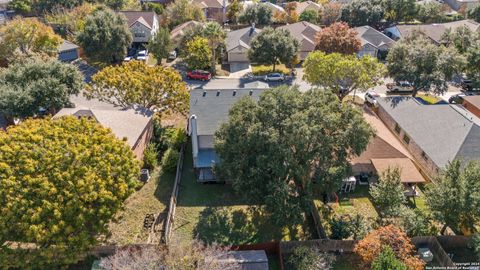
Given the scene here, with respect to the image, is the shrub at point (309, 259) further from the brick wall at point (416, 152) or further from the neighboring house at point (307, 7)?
the neighboring house at point (307, 7)

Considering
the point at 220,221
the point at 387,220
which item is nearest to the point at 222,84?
the point at 220,221

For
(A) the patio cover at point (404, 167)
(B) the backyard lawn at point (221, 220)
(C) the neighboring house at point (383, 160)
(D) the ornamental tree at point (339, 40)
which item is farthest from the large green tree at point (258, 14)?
(B) the backyard lawn at point (221, 220)

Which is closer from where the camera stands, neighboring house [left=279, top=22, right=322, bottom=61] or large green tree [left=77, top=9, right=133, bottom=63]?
large green tree [left=77, top=9, right=133, bottom=63]

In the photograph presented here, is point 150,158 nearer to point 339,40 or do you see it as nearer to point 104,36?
point 104,36

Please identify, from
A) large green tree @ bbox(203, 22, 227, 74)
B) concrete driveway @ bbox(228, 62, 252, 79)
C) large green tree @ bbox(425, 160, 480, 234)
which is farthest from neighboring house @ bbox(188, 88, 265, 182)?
large green tree @ bbox(203, 22, 227, 74)

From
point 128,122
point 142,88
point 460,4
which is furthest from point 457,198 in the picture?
point 460,4

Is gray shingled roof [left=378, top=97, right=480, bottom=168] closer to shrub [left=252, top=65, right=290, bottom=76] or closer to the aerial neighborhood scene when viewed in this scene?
the aerial neighborhood scene
